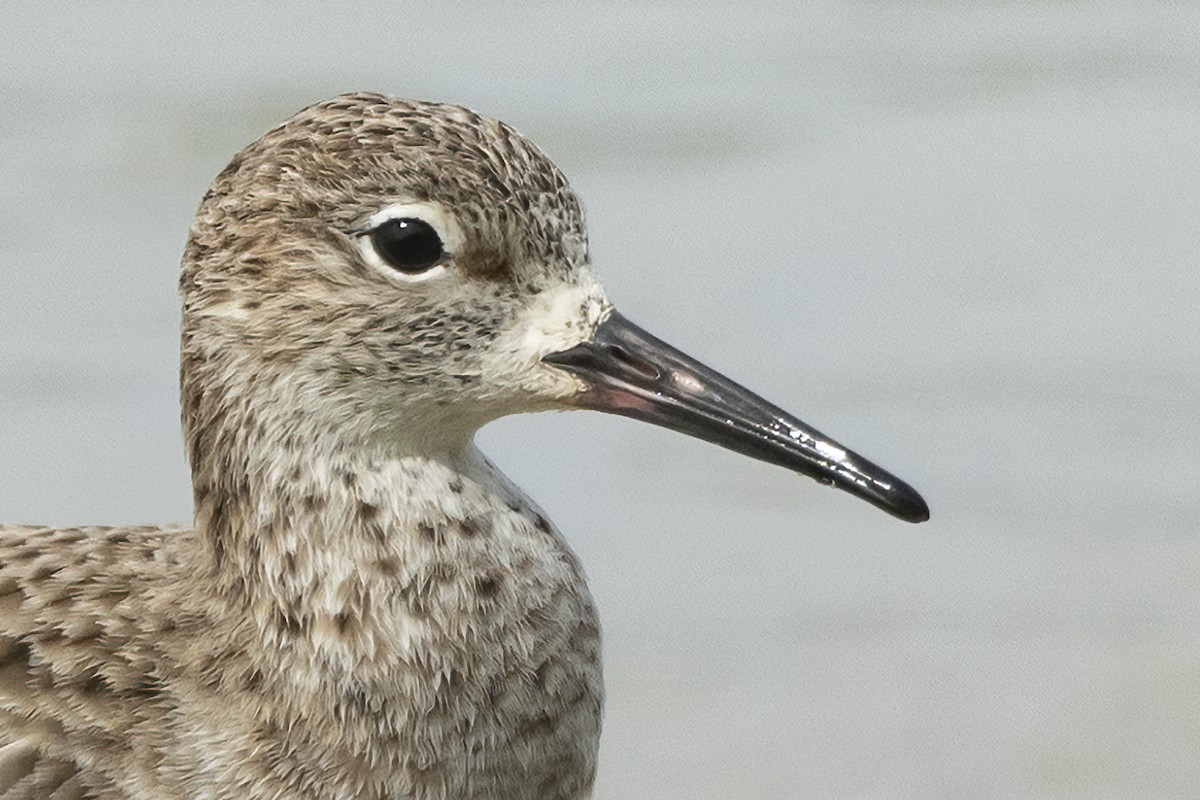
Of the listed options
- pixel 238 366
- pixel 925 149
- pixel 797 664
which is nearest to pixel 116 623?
pixel 238 366

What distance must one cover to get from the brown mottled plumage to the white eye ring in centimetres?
1

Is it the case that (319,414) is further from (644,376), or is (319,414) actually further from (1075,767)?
(1075,767)

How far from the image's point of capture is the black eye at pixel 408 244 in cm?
428

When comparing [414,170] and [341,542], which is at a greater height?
[414,170]

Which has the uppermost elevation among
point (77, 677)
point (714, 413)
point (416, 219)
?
point (416, 219)

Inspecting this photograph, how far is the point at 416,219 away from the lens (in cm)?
427

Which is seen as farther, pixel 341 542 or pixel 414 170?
pixel 341 542

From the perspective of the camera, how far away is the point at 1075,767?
19.7ft

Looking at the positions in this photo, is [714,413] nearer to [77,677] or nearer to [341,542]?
[341,542]

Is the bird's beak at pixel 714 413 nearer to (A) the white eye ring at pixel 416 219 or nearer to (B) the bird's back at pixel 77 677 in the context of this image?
(A) the white eye ring at pixel 416 219

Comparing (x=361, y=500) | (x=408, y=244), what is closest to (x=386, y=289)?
(x=408, y=244)

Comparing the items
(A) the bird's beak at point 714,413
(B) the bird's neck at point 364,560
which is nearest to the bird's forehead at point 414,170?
(A) the bird's beak at point 714,413

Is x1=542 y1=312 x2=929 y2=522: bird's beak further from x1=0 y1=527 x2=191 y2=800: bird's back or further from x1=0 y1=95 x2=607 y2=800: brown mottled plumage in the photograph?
x1=0 y1=527 x2=191 y2=800: bird's back

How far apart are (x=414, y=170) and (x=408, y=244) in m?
0.13
